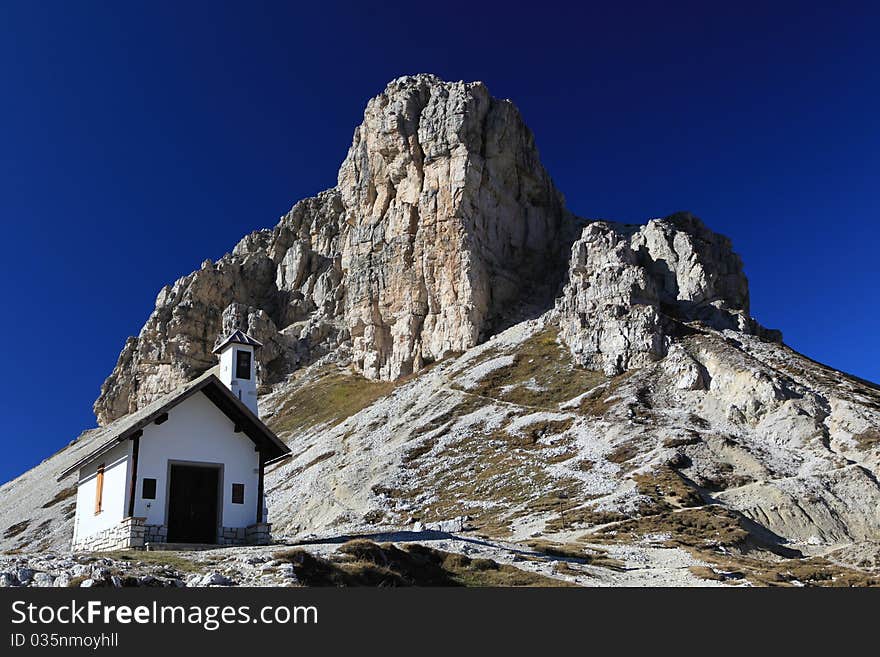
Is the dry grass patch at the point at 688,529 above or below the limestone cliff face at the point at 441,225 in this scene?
below

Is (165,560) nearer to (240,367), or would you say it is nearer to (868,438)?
(240,367)

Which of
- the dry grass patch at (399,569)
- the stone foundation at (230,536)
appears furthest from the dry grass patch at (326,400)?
the dry grass patch at (399,569)

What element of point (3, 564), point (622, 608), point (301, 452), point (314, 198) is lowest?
point (622, 608)

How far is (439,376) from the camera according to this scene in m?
101

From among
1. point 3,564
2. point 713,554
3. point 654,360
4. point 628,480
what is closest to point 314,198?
point 654,360

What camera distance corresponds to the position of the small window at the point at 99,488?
102 feet

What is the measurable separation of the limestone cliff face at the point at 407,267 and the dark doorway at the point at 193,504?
274 ft

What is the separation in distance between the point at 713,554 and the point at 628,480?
54.9 ft

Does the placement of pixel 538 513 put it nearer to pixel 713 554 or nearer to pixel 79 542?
pixel 713 554

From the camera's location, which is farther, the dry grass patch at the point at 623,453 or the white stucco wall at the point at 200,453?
the dry grass patch at the point at 623,453

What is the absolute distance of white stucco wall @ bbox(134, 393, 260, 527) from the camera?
2933 cm

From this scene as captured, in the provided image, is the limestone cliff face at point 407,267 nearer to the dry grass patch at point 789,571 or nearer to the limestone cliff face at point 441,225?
the limestone cliff face at point 441,225

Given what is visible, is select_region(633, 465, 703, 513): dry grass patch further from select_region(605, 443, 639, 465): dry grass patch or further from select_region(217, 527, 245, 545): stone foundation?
select_region(217, 527, 245, 545): stone foundation

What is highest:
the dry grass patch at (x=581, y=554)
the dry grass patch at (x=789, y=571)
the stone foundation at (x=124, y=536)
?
the stone foundation at (x=124, y=536)
